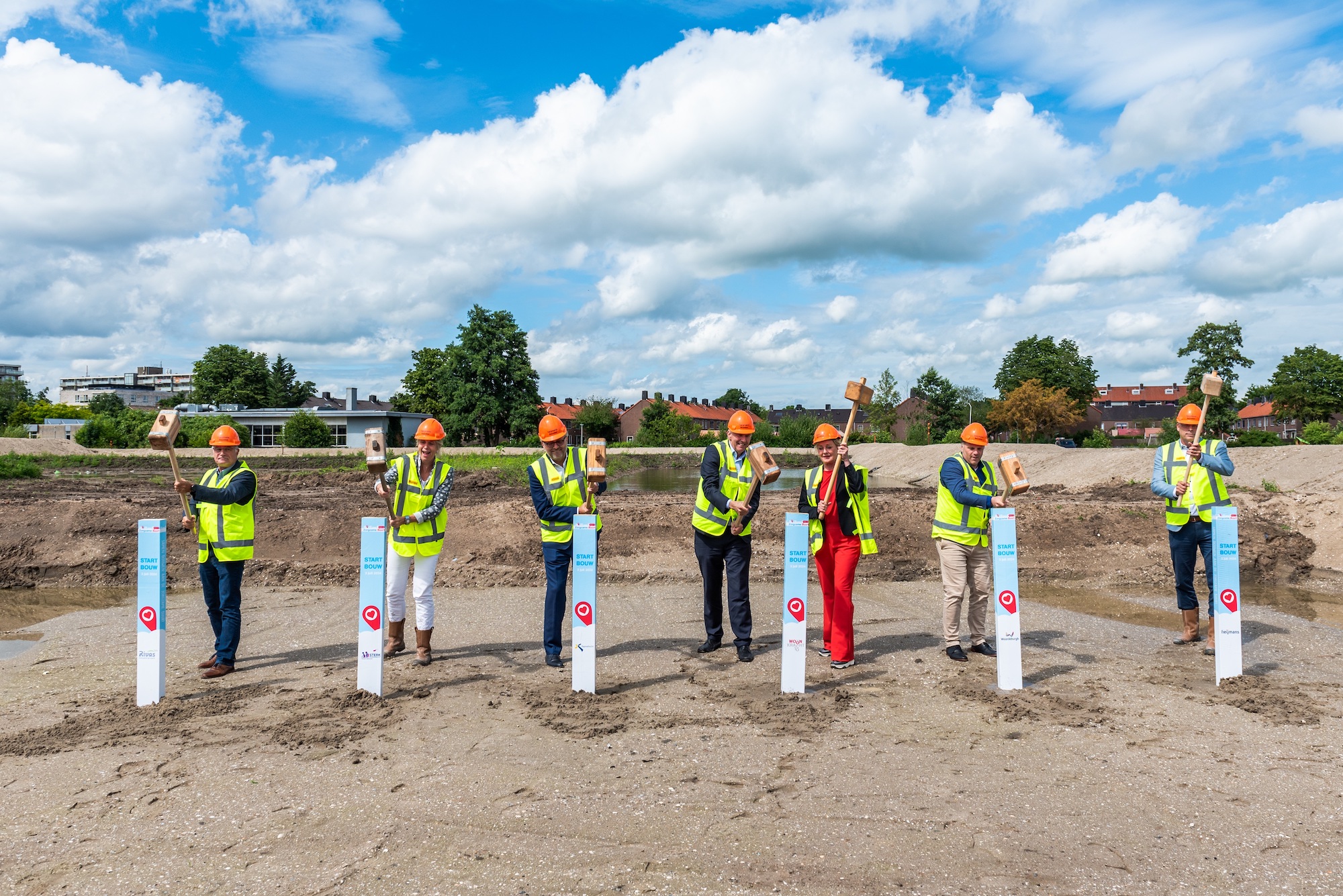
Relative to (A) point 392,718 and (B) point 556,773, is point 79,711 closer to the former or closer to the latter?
(A) point 392,718

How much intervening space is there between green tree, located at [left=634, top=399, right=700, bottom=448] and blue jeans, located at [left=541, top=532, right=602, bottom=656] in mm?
56713

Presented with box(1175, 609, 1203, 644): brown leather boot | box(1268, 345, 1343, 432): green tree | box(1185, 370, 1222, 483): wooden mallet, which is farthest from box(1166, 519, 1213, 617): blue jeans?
box(1268, 345, 1343, 432): green tree

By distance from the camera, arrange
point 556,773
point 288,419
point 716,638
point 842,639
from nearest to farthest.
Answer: point 556,773
point 842,639
point 716,638
point 288,419

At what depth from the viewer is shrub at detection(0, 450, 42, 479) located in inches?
1224

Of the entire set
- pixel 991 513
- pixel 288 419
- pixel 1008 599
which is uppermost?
pixel 288 419

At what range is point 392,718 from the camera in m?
5.75

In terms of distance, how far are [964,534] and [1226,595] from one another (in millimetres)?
2011

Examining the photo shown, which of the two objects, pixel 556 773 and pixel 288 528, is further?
pixel 288 528

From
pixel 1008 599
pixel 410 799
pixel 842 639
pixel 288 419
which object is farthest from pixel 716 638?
pixel 288 419

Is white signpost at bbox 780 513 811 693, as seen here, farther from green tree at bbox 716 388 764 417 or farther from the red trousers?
green tree at bbox 716 388 764 417

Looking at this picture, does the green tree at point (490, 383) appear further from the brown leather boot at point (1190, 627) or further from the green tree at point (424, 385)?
the brown leather boot at point (1190, 627)

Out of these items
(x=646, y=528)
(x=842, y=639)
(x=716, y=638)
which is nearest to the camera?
(x=842, y=639)

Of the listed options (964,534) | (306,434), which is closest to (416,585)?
(964,534)

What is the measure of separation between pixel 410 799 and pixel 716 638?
144 inches
